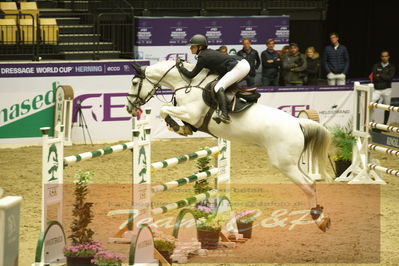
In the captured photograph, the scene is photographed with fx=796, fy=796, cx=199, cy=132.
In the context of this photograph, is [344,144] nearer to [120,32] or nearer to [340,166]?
[340,166]

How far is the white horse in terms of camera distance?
9227mm

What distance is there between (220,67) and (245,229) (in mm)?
2069

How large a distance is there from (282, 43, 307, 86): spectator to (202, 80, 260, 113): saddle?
936cm

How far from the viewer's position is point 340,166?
13.9m

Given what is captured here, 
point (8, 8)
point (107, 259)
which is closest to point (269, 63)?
point (8, 8)

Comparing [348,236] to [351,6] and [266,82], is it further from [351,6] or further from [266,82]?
[351,6]

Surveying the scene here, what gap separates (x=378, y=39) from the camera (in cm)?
2319

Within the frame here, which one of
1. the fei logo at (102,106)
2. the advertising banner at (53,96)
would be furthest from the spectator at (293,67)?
the fei logo at (102,106)

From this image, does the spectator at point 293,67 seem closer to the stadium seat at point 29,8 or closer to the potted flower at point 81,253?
the stadium seat at point 29,8

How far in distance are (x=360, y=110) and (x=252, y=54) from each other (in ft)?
18.2

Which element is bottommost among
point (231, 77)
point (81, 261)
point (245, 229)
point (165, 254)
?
point (245, 229)

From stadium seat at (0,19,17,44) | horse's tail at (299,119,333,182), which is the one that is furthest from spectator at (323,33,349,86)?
horse's tail at (299,119,333,182)

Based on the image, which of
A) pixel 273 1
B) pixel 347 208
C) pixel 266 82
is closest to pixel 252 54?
pixel 266 82

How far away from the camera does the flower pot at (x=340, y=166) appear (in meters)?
13.7
